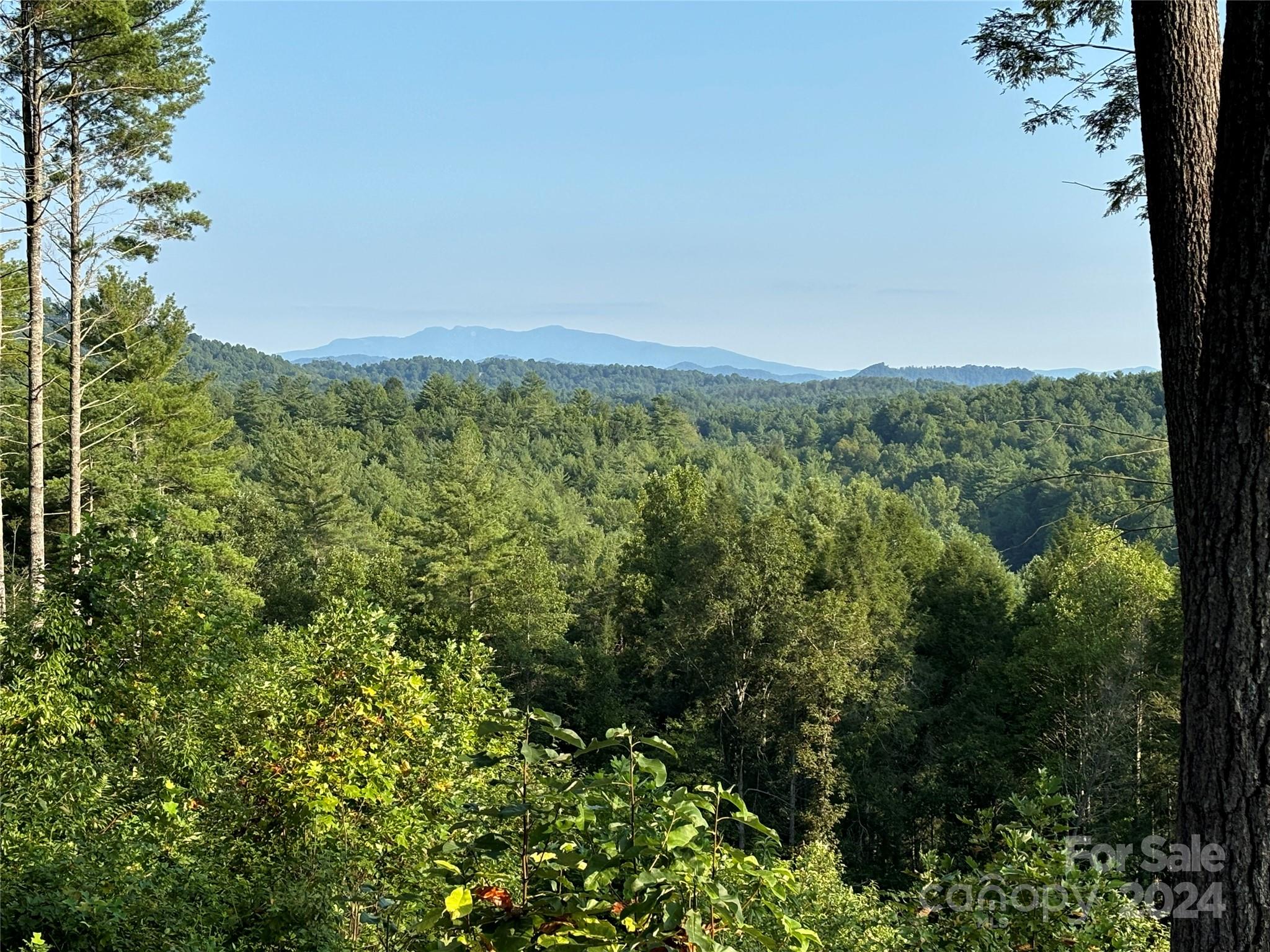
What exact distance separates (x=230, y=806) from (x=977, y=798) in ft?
61.7

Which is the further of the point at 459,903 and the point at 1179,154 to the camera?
the point at 1179,154

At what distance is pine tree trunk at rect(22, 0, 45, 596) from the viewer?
10141 millimetres

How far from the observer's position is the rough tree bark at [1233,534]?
203 cm

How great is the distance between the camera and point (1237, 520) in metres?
2.11

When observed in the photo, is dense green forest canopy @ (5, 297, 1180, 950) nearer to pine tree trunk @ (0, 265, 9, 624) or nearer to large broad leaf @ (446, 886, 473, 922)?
large broad leaf @ (446, 886, 473, 922)

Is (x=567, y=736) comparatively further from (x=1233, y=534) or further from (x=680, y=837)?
(x=1233, y=534)

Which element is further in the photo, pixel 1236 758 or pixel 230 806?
pixel 230 806

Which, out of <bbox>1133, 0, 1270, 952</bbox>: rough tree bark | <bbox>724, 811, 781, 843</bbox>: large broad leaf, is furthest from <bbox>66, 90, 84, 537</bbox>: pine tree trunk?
<bbox>1133, 0, 1270, 952</bbox>: rough tree bark

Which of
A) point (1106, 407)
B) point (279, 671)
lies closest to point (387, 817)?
point (279, 671)

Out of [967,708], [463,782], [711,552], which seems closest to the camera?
[463,782]

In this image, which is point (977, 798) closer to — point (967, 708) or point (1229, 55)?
point (967, 708)

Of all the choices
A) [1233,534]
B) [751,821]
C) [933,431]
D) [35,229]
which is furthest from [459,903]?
[933,431]

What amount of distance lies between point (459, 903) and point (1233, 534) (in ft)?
6.25

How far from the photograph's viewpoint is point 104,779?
4844 mm
